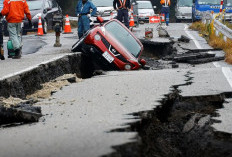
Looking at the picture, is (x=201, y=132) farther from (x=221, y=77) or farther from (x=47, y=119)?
(x=221, y=77)

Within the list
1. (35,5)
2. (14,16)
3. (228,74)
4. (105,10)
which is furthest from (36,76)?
(35,5)

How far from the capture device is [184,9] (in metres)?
33.2

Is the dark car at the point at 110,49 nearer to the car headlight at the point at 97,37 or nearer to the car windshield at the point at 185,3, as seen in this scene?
the car headlight at the point at 97,37

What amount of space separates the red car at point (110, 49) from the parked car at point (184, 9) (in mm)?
23589

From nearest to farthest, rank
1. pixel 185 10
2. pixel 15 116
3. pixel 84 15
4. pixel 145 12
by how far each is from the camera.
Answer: pixel 15 116 < pixel 84 15 < pixel 145 12 < pixel 185 10

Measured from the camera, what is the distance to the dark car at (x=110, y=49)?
9672 millimetres

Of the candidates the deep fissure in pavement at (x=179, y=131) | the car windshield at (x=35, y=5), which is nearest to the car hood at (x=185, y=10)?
the car windshield at (x=35, y=5)

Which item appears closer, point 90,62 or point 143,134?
point 143,134

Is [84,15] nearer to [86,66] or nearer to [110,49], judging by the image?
[86,66]

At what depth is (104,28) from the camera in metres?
10.2

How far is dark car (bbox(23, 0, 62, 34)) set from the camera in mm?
21625

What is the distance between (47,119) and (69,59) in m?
4.74

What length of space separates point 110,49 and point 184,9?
24.4 metres

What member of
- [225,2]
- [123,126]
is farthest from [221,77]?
[225,2]
